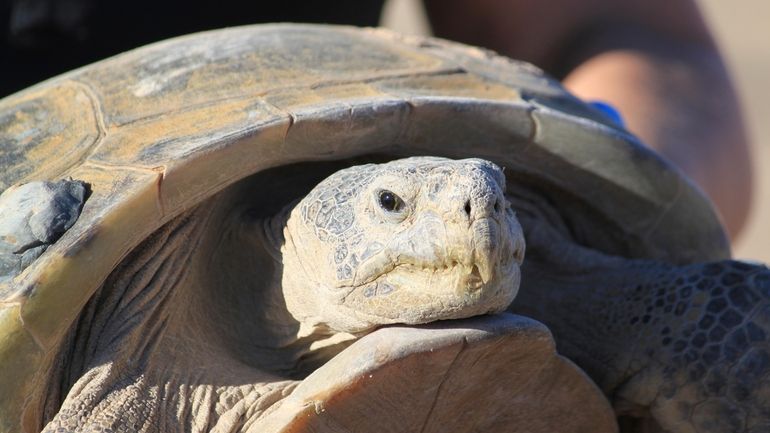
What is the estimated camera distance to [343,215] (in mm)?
1384

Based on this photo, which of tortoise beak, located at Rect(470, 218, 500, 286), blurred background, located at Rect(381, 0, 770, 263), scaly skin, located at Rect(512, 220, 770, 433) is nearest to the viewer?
tortoise beak, located at Rect(470, 218, 500, 286)

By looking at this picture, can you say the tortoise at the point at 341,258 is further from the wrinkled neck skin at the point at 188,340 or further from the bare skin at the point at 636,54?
the bare skin at the point at 636,54

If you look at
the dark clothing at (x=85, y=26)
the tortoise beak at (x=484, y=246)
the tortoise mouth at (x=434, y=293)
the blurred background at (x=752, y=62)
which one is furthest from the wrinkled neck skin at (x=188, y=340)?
the blurred background at (x=752, y=62)

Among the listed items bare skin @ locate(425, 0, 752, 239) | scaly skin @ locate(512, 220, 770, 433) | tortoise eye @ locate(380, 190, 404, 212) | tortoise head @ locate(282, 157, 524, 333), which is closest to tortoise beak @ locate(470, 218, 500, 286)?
tortoise head @ locate(282, 157, 524, 333)

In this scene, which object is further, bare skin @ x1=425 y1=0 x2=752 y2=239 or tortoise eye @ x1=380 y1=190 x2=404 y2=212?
bare skin @ x1=425 y1=0 x2=752 y2=239

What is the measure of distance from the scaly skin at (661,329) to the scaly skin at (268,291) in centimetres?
38

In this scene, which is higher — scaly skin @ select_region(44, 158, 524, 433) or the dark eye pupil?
the dark eye pupil

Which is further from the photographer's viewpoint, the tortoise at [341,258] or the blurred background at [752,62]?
the blurred background at [752,62]

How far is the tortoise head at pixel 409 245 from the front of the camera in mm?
1243

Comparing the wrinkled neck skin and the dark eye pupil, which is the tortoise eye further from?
the wrinkled neck skin

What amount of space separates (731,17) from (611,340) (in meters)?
8.98

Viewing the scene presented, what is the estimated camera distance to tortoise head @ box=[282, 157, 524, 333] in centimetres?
124

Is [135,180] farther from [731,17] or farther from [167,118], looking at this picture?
[731,17]

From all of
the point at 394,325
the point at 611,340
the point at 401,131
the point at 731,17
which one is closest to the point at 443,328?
the point at 394,325
